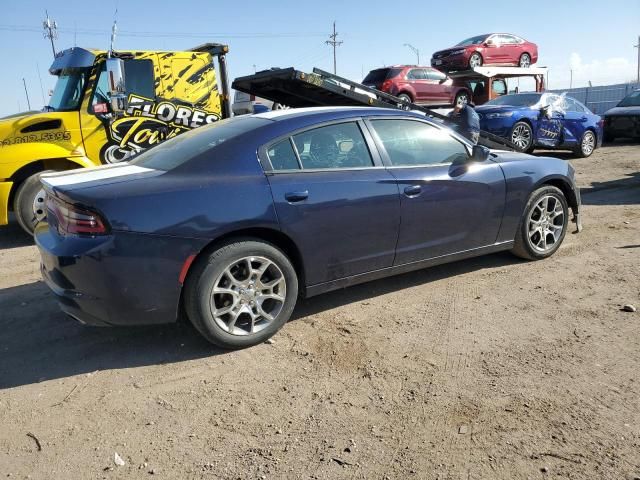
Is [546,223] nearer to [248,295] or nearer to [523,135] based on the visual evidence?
[248,295]

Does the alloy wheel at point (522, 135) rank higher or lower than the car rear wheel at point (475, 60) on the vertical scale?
lower

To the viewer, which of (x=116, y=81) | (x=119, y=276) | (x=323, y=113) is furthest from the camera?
(x=116, y=81)

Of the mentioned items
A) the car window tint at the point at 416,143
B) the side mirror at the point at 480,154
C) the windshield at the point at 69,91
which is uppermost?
the windshield at the point at 69,91

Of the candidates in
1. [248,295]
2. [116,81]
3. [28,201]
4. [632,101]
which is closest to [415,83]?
[632,101]

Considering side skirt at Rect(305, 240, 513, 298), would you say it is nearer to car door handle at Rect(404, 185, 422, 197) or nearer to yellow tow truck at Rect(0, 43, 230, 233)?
car door handle at Rect(404, 185, 422, 197)

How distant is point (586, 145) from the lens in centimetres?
1314

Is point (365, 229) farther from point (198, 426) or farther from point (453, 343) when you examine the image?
point (198, 426)

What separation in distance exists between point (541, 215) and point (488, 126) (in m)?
7.37

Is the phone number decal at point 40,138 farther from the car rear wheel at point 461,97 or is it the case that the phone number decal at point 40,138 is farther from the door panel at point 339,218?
the car rear wheel at point 461,97

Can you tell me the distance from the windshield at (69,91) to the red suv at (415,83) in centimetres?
1015

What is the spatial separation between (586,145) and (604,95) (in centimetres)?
1370

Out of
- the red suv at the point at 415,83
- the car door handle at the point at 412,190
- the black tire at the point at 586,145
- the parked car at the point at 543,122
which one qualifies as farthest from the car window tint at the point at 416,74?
the car door handle at the point at 412,190

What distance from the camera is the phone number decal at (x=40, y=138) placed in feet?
20.6

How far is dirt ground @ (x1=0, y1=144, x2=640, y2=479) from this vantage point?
2.46 meters
